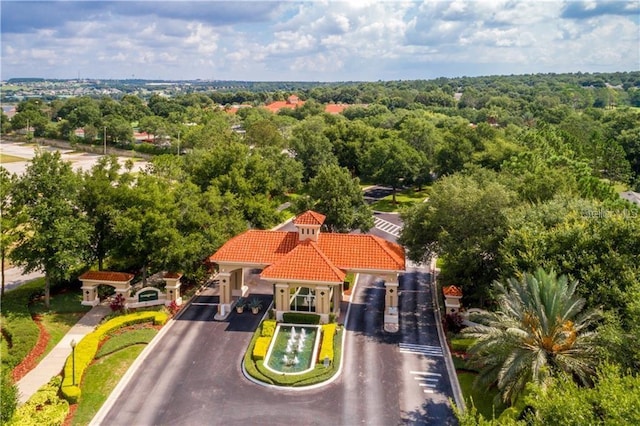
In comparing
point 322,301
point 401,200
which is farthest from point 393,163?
point 322,301

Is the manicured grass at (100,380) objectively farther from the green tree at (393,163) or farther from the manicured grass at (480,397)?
the green tree at (393,163)

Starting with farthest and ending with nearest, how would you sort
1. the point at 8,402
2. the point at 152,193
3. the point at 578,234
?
1. the point at 152,193
2. the point at 578,234
3. the point at 8,402

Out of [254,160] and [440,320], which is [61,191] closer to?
[254,160]

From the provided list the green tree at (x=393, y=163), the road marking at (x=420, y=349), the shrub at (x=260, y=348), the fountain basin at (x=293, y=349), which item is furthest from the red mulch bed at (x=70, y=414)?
the green tree at (x=393, y=163)

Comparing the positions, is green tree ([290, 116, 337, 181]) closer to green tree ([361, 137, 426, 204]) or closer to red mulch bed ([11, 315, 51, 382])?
green tree ([361, 137, 426, 204])

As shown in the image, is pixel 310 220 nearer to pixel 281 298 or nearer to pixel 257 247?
pixel 257 247

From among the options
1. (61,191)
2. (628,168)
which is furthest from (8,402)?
(628,168)

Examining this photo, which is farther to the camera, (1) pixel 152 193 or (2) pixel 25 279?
(2) pixel 25 279

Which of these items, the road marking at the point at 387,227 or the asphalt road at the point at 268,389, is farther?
the road marking at the point at 387,227
